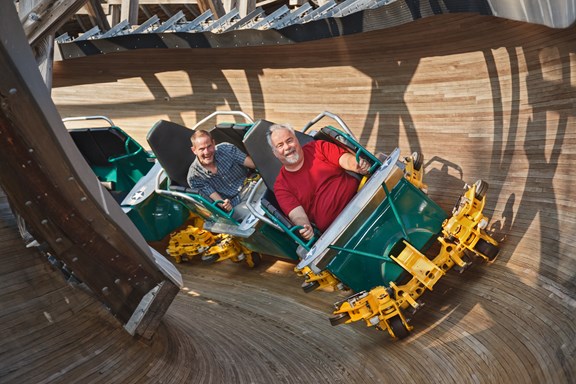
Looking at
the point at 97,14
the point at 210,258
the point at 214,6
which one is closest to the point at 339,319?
the point at 210,258

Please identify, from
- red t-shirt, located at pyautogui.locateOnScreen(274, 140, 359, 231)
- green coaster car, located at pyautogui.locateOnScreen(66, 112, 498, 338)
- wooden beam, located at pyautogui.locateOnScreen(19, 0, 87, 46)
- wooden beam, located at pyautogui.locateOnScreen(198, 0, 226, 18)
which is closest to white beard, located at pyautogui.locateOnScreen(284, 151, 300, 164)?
red t-shirt, located at pyautogui.locateOnScreen(274, 140, 359, 231)

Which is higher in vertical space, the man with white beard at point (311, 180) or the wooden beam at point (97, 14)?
the man with white beard at point (311, 180)

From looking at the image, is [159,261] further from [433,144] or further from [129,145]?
[129,145]

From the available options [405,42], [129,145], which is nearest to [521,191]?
[405,42]

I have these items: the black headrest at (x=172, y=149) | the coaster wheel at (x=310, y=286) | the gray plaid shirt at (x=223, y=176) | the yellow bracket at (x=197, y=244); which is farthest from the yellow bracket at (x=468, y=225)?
the black headrest at (x=172, y=149)

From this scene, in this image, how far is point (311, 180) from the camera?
5.66m

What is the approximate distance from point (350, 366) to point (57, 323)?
6.53ft

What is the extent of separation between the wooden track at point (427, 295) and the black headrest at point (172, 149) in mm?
1090

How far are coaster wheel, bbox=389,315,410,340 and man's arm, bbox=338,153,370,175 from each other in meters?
1.07

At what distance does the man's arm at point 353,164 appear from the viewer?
5.45m

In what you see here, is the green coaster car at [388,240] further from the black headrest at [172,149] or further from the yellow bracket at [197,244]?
the yellow bracket at [197,244]

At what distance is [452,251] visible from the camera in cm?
514

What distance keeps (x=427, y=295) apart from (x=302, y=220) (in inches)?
40.1

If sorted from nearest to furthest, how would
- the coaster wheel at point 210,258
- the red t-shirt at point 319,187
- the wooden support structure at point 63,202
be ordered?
the wooden support structure at point 63,202
the red t-shirt at point 319,187
the coaster wheel at point 210,258
